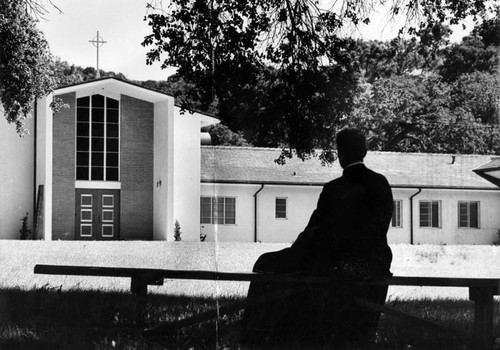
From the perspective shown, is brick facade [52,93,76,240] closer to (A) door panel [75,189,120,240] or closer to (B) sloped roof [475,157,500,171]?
(A) door panel [75,189,120,240]

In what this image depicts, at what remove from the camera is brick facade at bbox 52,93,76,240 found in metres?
Result: 5.15

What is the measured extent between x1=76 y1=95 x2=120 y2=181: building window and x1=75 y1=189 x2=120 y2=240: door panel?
0.21m

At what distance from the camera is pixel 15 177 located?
5758mm

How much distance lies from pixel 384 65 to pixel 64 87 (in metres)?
2.25

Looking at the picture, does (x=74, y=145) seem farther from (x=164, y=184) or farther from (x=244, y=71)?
(x=244, y=71)

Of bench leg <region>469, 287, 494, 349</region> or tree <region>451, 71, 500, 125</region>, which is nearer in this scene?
bench leg <region>469, 287, 494, 349</region>

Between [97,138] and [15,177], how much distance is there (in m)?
0.73

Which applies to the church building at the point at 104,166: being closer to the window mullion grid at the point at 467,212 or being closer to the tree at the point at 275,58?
the tree at the point at 275,58

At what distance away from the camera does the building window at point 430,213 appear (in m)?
4.64

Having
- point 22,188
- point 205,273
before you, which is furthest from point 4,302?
point 205,273

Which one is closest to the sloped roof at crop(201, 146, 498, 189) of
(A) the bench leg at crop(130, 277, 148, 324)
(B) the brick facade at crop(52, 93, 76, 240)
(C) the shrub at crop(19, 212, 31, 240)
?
(A) the bench leg at crop(130, 277, 148, 324)

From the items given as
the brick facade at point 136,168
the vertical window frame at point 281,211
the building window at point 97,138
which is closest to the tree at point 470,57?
the vertical window frame at point 281,211

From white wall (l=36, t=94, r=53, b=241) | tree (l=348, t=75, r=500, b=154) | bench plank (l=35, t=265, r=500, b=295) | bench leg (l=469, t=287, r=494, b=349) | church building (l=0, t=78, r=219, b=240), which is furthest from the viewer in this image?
white wall (l=36, t=94, r=53, b=241)

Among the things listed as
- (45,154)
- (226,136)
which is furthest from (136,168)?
(226,136)
